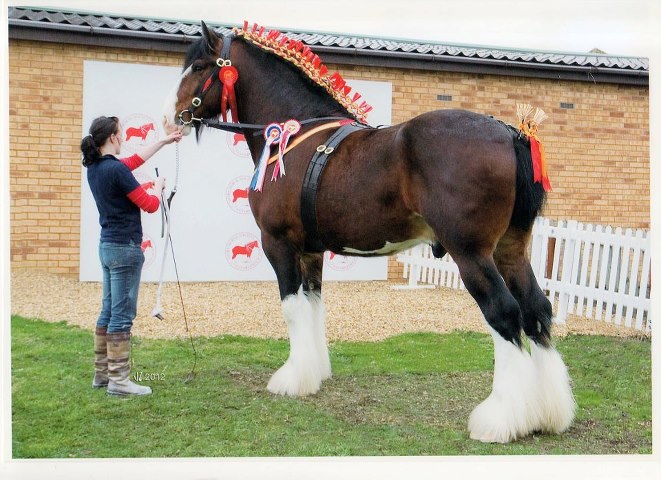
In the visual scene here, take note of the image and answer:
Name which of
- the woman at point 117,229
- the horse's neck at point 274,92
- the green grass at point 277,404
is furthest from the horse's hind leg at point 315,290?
the woman at point 117,229

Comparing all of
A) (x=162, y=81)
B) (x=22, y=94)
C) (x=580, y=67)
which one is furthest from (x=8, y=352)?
(x=580, y=67)

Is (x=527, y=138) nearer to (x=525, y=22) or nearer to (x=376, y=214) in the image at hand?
(x=376, y=214)

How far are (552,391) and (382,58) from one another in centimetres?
351

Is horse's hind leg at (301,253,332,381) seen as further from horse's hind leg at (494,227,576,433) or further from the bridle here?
horse's hind leg at (494,227,576,433)

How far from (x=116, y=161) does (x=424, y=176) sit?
5.97ft

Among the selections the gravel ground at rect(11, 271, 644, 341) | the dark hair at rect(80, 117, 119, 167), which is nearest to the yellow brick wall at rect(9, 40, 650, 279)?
the gravel ground at rect(11, 271, 644, 341)

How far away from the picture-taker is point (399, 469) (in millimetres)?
3572

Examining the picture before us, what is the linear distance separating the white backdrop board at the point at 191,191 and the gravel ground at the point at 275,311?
0.45 feet

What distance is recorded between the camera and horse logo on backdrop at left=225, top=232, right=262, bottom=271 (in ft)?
19.0

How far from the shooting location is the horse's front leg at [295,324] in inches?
157

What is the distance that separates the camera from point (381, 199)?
141 inches

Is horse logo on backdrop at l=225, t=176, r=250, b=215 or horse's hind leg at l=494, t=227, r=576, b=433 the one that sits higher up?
horse logo on backdrop at l=225, t=176, r=250, b=215

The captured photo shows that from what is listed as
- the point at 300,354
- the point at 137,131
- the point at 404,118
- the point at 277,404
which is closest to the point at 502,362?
the point at 300,354

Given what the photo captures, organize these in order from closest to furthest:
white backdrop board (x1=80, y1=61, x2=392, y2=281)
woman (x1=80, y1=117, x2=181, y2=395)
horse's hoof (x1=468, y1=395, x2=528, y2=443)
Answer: horse's hoof (x1=468, y1=395, x2=528, y2=443) → woman (x1=80, y1=117, x2=181, y2=395) → white backdrop board (x1=80, y1=61, x2=392, y2=281)
